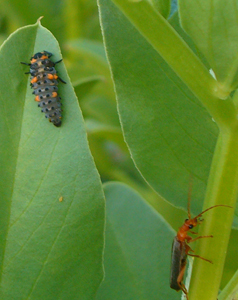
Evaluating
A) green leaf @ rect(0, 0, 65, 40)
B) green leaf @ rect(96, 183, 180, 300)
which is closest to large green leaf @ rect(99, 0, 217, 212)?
green leaf @ rect(96, 183, 180, 300)

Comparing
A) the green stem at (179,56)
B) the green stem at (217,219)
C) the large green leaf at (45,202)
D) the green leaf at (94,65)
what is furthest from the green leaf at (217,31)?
the green leaf at (94,65)

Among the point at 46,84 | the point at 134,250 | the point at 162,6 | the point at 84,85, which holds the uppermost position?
the point at 162,6

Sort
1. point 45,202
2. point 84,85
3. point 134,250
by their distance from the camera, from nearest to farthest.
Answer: point 45,202, point 134,250, point 84,85

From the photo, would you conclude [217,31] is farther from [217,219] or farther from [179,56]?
[217,219]

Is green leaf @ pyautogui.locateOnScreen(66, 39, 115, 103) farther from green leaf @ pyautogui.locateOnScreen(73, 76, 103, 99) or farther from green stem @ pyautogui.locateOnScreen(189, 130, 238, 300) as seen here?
green stem @ pyautogui.locateOnScreen(189, 130, 238, 300)

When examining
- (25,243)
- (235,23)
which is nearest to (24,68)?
(25,243)

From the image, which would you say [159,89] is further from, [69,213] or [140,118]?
[69,213]

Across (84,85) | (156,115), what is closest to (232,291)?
(156,115)
